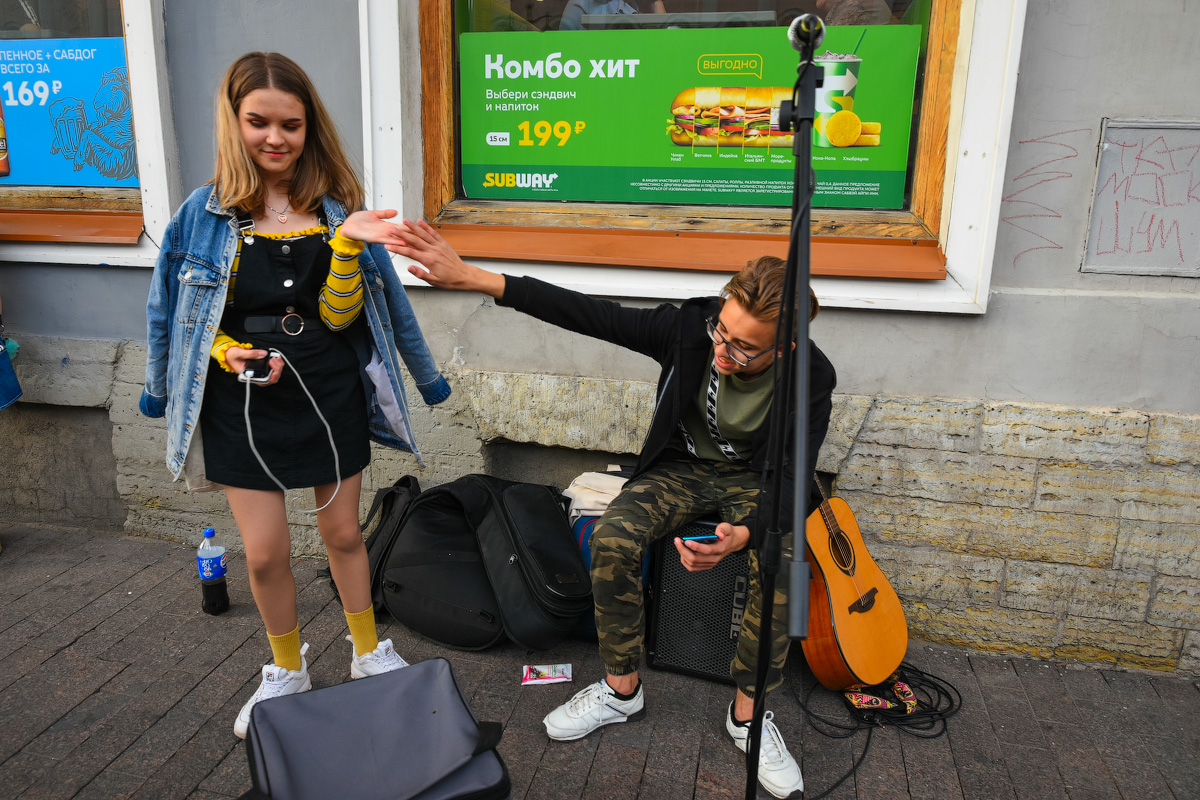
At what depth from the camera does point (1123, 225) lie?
2711 mm

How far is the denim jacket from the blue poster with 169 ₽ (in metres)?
1.85

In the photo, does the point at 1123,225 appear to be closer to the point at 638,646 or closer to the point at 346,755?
the point at 638,646

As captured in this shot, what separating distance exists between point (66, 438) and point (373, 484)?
1650 mm

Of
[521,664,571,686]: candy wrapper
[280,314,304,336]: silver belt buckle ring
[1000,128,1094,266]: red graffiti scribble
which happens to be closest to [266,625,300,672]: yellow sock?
[521,664,571,686]: candy wrapper

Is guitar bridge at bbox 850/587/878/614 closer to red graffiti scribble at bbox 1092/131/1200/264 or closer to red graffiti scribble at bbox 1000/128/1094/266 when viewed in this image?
red graffiti scribble at bbox 1000/128/1094/266

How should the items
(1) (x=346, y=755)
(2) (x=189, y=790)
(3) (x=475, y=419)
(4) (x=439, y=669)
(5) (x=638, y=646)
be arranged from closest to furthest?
Answer: (1) (x=346, y=755) < (4) (x=439, y=669) < (2) (x=189, y=790) < (5) (x=638, y=646) < (3) (x=475, y=419)

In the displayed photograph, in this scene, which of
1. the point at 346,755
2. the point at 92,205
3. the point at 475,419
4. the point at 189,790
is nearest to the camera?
the point at 346,755

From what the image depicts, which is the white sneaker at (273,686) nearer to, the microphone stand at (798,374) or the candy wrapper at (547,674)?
the candy wrapper at (547,674)

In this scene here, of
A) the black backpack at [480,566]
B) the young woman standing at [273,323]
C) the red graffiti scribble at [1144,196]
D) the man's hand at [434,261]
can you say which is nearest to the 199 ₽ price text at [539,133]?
the young woman standing at [273,323]

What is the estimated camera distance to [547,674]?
274 centimetres

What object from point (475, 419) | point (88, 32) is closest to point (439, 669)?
point (475, 419)

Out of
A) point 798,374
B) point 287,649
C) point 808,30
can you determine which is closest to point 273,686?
point 287,649

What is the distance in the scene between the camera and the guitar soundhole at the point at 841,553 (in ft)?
8.48

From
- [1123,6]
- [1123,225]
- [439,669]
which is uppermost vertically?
[1123,6]
